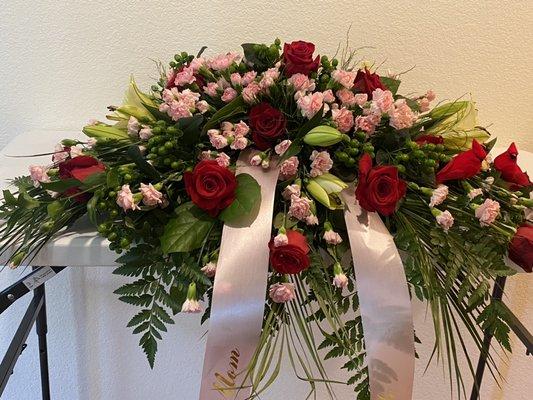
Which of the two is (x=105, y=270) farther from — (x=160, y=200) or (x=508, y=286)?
(x=508, y=286)

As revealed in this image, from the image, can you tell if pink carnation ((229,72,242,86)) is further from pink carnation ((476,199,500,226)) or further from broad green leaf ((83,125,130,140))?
pink carnation ((476,199,500,226))

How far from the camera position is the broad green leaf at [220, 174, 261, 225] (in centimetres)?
61

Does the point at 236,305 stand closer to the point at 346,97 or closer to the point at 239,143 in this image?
the point at 239,143

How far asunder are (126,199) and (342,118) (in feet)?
0.92

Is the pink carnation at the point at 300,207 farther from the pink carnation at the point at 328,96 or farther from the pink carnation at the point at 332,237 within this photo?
the pink carnation at the point at 328,96

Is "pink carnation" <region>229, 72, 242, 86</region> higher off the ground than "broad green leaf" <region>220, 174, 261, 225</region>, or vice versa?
"pink carnation" <region>229, 72, 242, 86</region>

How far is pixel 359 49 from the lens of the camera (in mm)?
1003

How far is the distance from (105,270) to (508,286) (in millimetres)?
900

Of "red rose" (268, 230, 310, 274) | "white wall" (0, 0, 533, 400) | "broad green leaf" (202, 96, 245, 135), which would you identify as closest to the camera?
"red rose" (268, 230, 310, 274)

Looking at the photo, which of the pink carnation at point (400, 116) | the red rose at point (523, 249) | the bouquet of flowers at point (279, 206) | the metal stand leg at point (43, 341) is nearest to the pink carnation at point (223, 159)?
the bouquet of flowers at point (279, 206)

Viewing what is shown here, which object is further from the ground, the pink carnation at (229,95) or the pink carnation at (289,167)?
the pink carnation at (229,95)

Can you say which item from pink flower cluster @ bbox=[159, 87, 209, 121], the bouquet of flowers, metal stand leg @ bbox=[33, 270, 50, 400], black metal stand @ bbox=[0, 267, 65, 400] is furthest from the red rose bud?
metal stand leg @ bbox=[33, 270, 50, 400]

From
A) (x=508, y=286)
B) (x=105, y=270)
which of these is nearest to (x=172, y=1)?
(x=105, y=270)

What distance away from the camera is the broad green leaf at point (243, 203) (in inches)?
23.9
